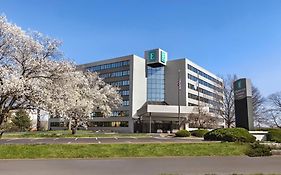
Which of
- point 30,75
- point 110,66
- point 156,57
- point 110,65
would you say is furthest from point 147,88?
point 30,75

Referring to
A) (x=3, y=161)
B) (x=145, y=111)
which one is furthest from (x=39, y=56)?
(x=145, y=111)

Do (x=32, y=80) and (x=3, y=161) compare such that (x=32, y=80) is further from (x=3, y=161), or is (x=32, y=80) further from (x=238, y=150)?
(x=238, y=150)

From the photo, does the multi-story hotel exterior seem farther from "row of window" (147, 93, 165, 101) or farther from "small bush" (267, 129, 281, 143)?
"small bush" (267, 129, 281, 143)

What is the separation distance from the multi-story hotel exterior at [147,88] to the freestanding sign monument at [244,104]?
45.8 meters

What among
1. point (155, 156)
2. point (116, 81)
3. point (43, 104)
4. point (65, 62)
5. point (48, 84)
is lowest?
point (155, 156)

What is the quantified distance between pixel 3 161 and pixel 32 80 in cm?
598

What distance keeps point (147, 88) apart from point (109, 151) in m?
72.2

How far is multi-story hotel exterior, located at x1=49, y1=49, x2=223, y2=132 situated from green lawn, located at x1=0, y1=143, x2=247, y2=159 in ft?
194

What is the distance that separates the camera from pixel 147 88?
88.1 metres

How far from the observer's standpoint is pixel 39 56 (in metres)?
19.6

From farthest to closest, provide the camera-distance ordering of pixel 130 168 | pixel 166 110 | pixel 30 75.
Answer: pixel 166 110, pixel 30 75, pixel 130 168

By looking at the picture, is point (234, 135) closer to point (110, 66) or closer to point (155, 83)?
point (155, 83)

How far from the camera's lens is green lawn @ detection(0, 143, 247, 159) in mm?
14964

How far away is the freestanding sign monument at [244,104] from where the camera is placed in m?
29.4
